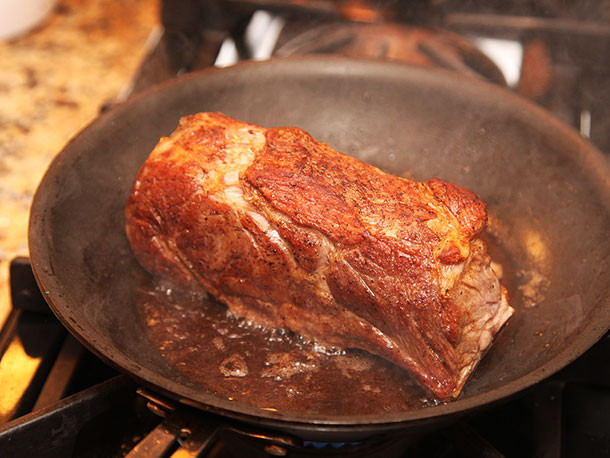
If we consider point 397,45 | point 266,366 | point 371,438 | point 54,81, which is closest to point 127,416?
point 266,366

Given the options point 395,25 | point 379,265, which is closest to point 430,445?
point 379,265

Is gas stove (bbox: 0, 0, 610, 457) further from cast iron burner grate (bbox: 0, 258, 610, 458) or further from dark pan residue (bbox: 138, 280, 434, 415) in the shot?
dark pan residue (bbox: 138, 280, 434, 415)

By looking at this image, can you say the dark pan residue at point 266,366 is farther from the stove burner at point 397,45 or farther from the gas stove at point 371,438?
the stove burner at point 397,45

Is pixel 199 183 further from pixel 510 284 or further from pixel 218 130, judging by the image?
pixel 510 284

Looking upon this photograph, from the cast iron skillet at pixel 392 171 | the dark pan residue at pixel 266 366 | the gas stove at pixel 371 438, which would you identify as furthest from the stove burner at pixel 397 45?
the dark pan residue at pixel 266 366

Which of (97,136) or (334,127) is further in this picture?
(334,127)
